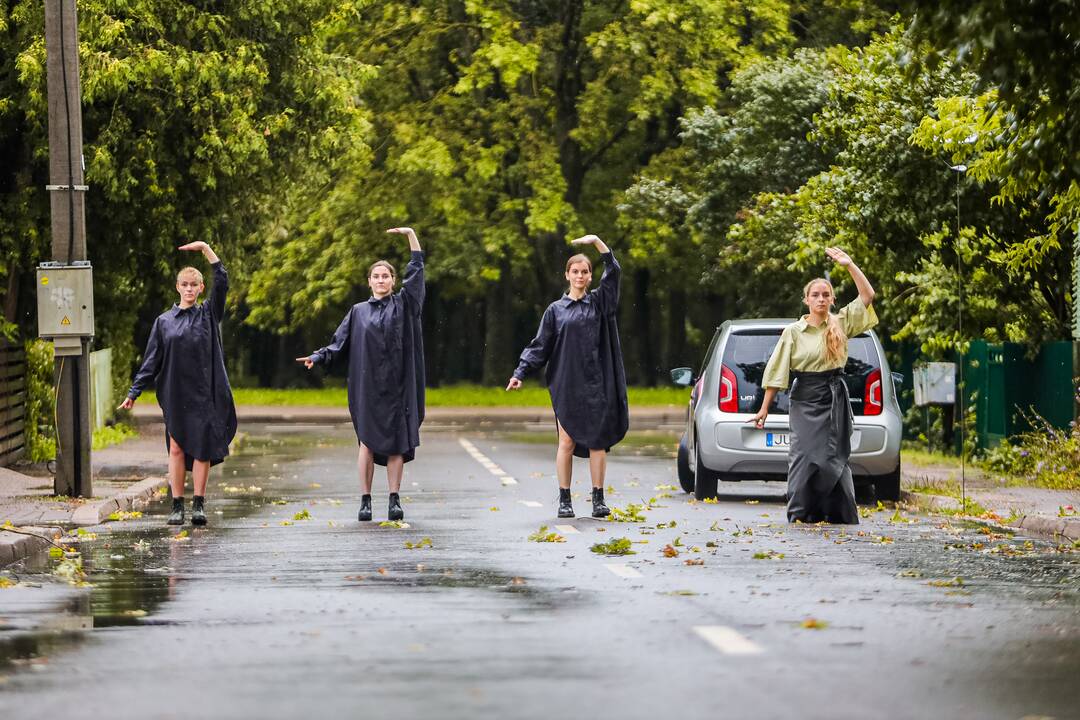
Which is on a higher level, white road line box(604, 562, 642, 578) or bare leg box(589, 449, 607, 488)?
bare leg box(589, 449, 607, 488)

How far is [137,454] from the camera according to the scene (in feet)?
77.9

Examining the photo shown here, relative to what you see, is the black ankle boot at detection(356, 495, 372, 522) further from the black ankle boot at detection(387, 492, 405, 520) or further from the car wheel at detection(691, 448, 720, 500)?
the car wheel at detection(691, 448, 720, 500)

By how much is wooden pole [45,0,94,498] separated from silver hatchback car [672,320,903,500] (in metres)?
5.06

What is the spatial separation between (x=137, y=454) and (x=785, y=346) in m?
11.8

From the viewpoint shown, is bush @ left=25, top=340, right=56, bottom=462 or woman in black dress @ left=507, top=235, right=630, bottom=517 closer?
woman in black dress @ left=507, top=235, right=630, bottom=517

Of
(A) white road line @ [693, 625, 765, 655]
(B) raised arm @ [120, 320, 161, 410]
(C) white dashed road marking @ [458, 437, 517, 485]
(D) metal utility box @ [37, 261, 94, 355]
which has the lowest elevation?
(C) white dashed road marking @ [458, 437, 517, 485]

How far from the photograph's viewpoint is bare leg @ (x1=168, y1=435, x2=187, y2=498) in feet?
46.8

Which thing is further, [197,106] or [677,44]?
[677,44]

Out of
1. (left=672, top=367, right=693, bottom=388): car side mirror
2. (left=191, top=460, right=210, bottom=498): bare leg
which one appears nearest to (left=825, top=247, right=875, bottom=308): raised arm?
(left=672, top=367, right=693, bottom=388): car side mirror

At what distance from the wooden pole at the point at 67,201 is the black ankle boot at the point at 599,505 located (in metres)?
4.42

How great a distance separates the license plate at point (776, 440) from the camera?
53.9 ft

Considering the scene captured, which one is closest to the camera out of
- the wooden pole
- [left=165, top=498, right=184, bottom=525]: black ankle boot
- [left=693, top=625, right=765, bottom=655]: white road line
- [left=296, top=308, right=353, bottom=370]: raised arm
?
[left=693, top=625, right=765, bottom=655]: white road line

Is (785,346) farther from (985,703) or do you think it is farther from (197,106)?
(197,106)

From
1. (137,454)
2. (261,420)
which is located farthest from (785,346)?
(261,420)
